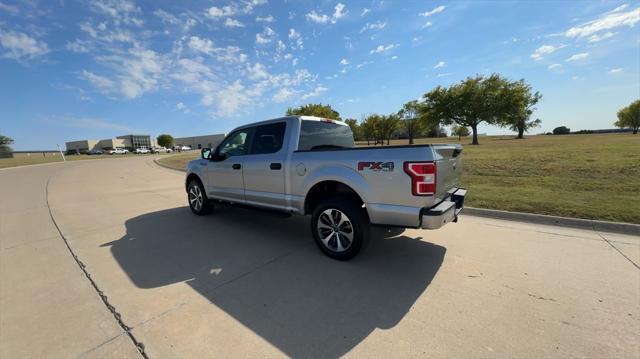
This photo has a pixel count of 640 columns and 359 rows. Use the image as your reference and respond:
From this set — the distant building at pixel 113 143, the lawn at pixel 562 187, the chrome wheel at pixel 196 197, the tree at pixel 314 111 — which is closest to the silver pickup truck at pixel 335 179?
the chrome wheel at pixel 196 197

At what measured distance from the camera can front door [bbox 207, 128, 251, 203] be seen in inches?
207

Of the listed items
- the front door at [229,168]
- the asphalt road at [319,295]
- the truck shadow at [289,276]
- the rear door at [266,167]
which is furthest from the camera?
the front door at [229,168]

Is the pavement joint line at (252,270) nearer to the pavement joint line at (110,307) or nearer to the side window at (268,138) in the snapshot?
the pavement joint line at (110,307)

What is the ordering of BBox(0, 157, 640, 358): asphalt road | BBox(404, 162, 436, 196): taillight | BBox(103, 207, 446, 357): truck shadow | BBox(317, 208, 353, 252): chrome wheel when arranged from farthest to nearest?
BBox(317, 208, 353, 252): chrome wheel, BBox(404, 162, 436, 196): taillight, BBox(103, 207, 446, 357): truck shadow, BBox(0, 157, 640, 358): asphalt road

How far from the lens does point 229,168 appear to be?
17.9 feet

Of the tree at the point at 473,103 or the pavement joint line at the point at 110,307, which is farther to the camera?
the tree at the point at 473,103

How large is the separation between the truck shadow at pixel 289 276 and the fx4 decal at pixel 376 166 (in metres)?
1.25

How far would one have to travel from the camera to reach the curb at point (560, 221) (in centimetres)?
456

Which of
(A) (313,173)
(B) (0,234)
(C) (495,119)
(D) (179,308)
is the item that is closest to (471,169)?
(A) (313,173)

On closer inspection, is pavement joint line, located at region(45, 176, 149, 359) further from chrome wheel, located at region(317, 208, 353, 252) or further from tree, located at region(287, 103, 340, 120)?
tree, located at region(287, 103, 340, 120)

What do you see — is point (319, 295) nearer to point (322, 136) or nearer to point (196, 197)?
point (322, 136)

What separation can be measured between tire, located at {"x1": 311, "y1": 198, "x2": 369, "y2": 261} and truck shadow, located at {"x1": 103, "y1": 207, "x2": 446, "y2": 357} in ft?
0.62

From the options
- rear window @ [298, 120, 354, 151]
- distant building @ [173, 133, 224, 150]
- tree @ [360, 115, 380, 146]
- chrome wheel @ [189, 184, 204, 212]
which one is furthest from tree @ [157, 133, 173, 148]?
rear window @ [298, 120, 354, 151]

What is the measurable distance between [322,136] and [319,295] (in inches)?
105
